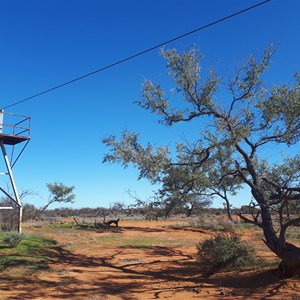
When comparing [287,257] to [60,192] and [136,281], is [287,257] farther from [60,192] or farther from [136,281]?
[60,192]

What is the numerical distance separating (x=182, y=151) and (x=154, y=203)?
233 cm

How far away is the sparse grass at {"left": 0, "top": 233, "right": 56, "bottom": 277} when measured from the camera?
43.7 ft

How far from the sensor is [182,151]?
14281 mm

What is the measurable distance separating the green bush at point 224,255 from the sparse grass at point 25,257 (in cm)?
568

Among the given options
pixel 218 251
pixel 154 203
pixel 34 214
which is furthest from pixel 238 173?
pixel 34 214

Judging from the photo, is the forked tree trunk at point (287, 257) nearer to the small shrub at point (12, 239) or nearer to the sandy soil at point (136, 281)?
the sandy soil at point (136, 281)

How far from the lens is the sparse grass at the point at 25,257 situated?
13.3 meters

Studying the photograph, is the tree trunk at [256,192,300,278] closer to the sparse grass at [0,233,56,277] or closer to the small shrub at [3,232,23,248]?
the sparse grass at [0,233,56,277]

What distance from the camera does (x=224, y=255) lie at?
1311 cm

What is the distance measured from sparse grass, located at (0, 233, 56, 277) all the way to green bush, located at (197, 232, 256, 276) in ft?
18.6

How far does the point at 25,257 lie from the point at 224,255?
24.8 ft

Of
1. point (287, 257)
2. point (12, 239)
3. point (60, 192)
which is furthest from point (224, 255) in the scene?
point (60, 192)

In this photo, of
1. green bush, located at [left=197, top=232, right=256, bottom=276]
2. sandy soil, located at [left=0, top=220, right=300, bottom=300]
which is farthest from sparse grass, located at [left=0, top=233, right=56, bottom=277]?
green bush, located at [left=197, top=232, right=256, bottom=276]

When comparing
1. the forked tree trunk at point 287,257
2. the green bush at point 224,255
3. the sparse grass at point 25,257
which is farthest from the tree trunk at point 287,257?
the sparse grass at point 25,257
